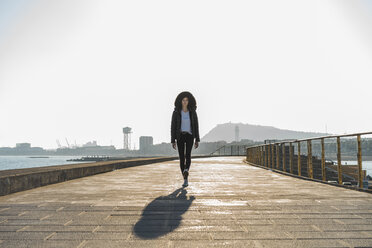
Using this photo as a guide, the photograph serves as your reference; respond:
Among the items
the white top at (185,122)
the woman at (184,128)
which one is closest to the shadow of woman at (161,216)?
the woman at (184,128)

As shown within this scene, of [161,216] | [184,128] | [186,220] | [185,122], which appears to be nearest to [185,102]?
[185,122]

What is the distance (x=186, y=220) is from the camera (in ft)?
9.53

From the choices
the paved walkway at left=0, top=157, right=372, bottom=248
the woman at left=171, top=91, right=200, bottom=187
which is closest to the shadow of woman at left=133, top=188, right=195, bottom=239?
the paved walkway at left=0, top=157, right=372, bottom=248

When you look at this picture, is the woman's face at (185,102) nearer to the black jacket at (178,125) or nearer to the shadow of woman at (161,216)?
the black jacket at (178,125)

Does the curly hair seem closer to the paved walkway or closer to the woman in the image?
the woman

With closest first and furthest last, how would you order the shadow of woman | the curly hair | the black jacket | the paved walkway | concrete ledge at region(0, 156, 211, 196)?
the paved walkway → the shadow of woman → concrete ledge at region(0, 156, 211, 196) → the black jacket → the curly hair

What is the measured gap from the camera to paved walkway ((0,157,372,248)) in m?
2.29

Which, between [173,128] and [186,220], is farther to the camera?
[173,128]

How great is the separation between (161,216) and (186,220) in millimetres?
300

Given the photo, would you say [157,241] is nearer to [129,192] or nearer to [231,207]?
[231,207]

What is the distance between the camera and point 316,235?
2.42 meters

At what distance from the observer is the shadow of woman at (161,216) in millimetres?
2533

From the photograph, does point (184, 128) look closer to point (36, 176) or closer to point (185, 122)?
point (185, 122)

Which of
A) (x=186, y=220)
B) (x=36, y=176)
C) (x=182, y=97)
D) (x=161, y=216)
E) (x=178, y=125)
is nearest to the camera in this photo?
(x=186, y=220)
